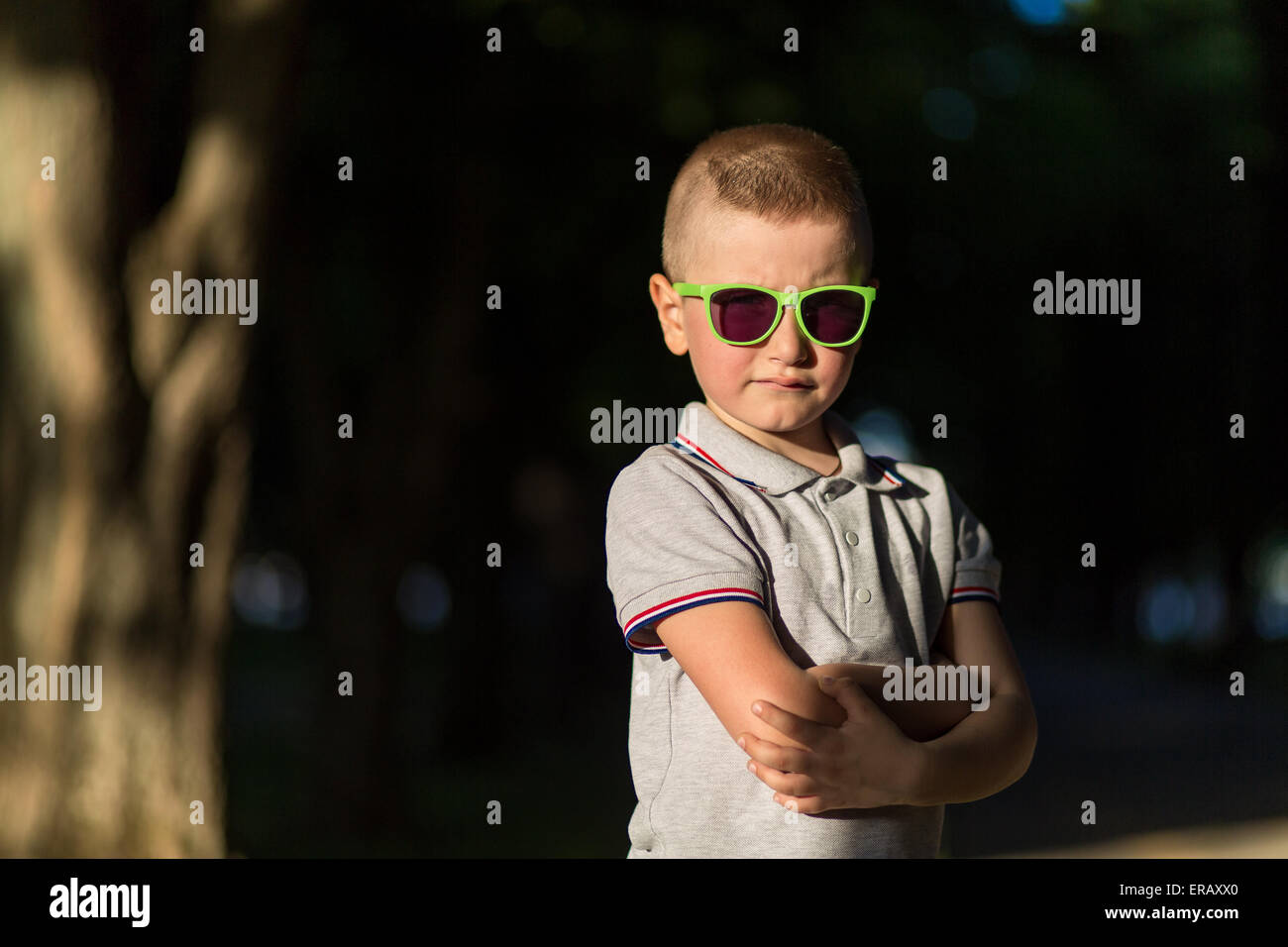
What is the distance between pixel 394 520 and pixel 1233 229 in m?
6.52

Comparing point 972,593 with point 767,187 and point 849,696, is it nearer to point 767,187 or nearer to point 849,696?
point 849,696

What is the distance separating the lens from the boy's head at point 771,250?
7.49 ft

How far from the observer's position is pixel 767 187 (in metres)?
2.29

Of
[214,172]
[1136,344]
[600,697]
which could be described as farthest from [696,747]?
[600,697]

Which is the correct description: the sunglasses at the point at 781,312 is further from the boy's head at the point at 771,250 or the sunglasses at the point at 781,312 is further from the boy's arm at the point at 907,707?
the boy's arm at the point at 907,707

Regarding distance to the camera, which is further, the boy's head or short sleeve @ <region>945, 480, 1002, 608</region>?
short sleeve @ <region>945, 480, 1002, 608</region>

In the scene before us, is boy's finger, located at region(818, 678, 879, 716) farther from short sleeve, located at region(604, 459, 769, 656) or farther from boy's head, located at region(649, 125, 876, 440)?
boy's head, located at region(649, 125, 876, 440)

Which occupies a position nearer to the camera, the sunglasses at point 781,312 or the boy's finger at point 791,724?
the boy's finger at point 791,724

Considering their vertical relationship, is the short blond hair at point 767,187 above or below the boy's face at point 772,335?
above

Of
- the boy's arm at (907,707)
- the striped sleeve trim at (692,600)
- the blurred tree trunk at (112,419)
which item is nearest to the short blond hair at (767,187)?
the striped sleeve trim at (692,600)

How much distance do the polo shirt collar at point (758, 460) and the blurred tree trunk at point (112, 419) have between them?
3.38m

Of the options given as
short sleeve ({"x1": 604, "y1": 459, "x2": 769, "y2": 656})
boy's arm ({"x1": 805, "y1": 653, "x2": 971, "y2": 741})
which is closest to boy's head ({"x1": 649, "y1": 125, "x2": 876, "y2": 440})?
short sleeve ({"x1": 604, "y1": 459, "x2": 769, "y2": 656})

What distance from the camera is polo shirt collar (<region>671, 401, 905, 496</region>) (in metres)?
2.32

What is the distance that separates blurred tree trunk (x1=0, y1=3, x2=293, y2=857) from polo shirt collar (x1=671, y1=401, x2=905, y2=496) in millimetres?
3382
